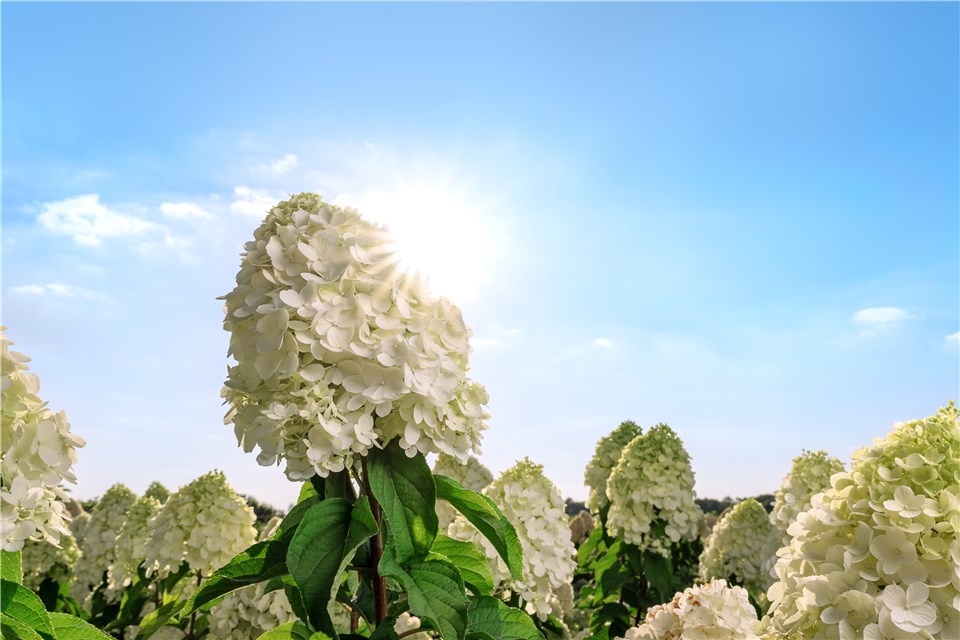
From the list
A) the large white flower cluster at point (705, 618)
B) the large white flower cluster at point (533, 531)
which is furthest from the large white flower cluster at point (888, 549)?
the large white flower cluster at point (533, 531)

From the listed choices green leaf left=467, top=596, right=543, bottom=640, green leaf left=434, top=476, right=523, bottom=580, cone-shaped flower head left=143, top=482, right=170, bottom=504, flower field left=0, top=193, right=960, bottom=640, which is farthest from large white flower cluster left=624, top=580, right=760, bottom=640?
cone-shaped flower head left=143, top=482, right=170, bottom=504

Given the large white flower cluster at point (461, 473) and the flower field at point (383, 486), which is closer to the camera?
the flower field at point (383, 486)

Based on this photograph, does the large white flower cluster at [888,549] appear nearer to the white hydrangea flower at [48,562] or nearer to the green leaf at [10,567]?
the green leaf at [10,567]

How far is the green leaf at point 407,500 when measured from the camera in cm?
239

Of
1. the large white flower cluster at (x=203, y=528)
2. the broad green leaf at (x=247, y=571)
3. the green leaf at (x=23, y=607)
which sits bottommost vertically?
the green leaf at (x=23, y=607)

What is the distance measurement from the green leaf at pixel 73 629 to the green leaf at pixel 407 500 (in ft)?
2.90

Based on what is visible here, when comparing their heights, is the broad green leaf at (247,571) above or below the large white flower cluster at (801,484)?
below

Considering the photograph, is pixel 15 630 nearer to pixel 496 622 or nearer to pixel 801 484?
pixel 496 622

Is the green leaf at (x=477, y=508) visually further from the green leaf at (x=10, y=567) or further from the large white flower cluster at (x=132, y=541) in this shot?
the large white flower cluster at (x=132, y=541)

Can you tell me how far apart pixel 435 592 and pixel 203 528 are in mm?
3088

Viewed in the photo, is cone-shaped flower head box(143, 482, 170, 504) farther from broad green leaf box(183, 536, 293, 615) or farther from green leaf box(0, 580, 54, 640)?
green leaf box(0, 580, 54, 640)

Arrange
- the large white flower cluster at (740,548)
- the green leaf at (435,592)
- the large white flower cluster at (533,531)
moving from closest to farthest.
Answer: the green leaf at (435,592) → the large white flower cluster at (533,531) → the large white flower cluster at (740,548)

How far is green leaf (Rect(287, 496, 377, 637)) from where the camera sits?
87.8 inches

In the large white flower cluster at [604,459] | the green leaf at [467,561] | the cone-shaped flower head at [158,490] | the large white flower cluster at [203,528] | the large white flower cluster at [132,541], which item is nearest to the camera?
the green leaf at [467,561]
